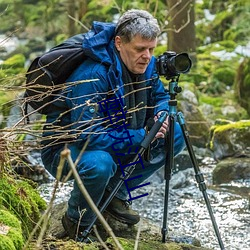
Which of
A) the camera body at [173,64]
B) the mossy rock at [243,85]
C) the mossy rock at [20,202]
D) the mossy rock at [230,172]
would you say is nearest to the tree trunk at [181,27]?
the mossy rock at [243,85]

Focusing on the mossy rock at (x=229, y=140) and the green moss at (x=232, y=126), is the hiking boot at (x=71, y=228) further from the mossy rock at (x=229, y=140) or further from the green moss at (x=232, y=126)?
the green moss at (x=232, y=126)

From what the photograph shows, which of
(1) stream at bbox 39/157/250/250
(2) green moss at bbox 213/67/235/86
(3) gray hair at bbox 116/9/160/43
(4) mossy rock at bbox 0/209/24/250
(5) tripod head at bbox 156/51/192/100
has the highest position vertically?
(3) gray hair at bbox 116/9/160/43

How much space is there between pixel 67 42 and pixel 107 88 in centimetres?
46

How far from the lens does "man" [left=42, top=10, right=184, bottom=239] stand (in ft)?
10.9

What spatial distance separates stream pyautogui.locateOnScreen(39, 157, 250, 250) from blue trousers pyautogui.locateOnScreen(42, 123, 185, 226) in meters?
0.77

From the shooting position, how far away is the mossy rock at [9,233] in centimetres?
237

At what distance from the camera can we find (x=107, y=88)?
133 inches

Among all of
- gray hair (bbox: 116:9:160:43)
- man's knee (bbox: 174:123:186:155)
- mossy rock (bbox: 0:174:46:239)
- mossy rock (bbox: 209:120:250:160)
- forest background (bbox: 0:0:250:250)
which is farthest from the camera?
forest background (bbox: 0:0:250:250)

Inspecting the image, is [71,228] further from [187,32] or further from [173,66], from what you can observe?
[187,32]

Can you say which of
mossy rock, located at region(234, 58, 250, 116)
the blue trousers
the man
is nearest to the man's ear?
the man

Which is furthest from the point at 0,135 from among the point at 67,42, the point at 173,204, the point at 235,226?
the point at 173,204

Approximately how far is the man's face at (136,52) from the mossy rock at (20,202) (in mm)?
909

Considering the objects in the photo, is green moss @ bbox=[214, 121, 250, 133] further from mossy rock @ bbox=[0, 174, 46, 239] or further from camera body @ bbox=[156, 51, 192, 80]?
mossy rock @ bbox=[0, 174, 46, 239]

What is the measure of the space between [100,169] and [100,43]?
0.71 metres
